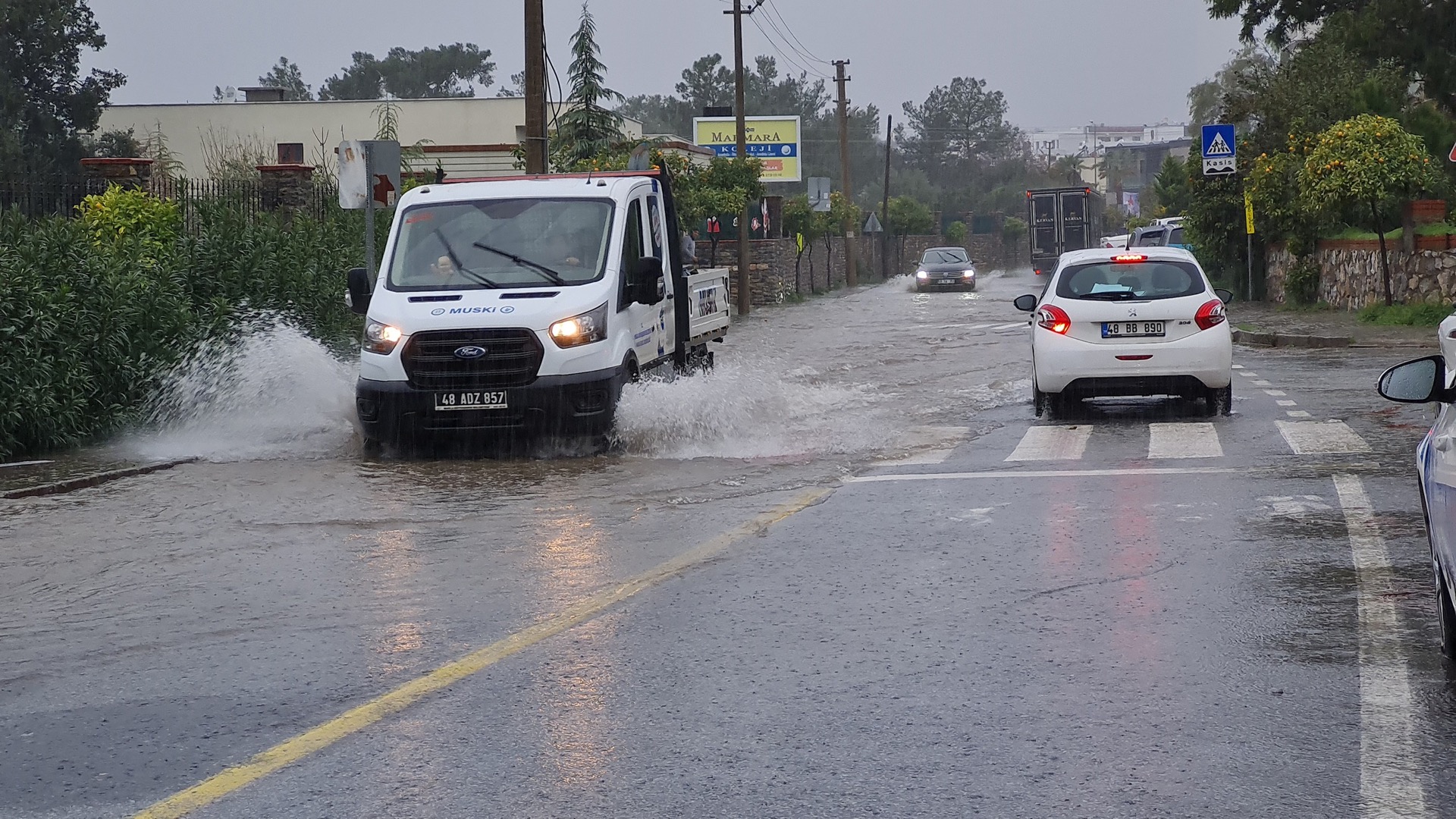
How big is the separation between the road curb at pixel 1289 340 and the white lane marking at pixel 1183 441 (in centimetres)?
1037

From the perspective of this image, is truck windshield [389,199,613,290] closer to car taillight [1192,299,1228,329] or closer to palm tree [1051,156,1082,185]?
car taillight [1192,299,1228,329]

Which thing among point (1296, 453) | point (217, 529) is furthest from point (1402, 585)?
point (217, 529)

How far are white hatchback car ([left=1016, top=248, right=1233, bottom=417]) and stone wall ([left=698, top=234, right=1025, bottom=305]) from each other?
11.4 metres

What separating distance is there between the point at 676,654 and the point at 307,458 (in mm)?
7936

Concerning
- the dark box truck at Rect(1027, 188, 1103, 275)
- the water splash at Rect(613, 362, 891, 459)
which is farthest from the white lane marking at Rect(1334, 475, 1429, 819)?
the dark box truck at Rect(1027, 188, 1103, 275)

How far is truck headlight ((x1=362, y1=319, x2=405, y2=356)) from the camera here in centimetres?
1320

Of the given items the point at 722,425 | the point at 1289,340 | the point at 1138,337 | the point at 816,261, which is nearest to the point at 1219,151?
the point at 1289,340

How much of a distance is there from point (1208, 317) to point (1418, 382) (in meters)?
9.47

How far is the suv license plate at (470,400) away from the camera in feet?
42.7

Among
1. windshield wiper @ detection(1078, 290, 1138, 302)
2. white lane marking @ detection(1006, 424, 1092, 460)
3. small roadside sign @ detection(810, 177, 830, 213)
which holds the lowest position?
white lane marking @ detection(1006, 424, 1092, 460)

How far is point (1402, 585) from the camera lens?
7.45 meters

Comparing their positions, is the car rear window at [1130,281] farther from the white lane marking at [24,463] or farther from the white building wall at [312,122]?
the white building wall at [312,122]

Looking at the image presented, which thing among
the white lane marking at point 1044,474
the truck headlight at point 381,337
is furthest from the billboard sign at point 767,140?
the white lane marking at point 1044,474

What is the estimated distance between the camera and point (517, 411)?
13.0 metres
